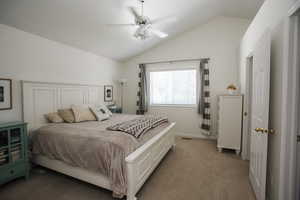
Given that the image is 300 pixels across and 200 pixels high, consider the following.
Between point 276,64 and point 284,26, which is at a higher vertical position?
point 284,26

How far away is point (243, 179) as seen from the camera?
82.9 inches

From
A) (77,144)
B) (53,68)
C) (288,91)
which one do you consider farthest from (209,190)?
(53,68)

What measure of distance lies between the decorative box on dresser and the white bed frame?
26 centimetres

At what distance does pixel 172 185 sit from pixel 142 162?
2.01 ft

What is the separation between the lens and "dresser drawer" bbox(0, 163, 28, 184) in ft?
6.06

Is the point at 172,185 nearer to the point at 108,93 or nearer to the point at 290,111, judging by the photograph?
the point at 290,111

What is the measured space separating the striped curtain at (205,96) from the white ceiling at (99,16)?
1237 millimetres

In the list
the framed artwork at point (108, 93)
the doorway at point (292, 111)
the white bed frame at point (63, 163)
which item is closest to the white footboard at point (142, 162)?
the white bed frame at point (63, 163)

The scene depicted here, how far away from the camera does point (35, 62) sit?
2.54 meters

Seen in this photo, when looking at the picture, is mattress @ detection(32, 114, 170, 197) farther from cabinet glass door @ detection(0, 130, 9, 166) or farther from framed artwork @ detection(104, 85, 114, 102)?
framed artwork @ detection(104, 85, 114, 102)

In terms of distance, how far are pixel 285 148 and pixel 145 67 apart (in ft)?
13.0

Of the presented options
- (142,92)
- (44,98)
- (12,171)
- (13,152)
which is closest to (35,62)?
(44,98)

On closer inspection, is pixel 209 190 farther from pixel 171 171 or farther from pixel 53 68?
pixel 53 68

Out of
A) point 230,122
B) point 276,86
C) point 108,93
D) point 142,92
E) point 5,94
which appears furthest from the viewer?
point 142,92
